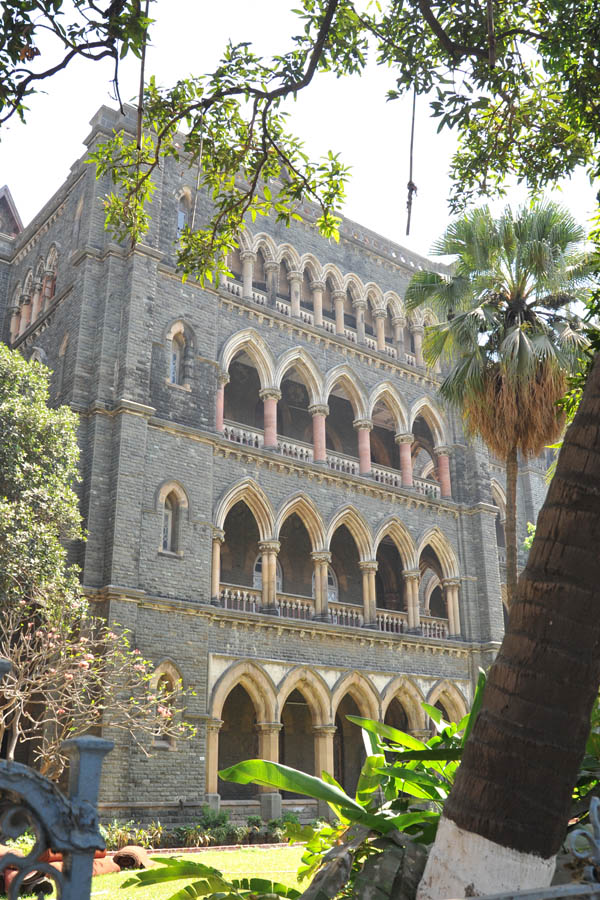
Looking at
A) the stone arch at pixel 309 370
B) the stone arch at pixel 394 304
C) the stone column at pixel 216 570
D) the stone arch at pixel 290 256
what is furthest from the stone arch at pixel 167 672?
the stone arch at pixel 394 304

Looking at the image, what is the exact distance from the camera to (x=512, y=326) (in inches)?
588

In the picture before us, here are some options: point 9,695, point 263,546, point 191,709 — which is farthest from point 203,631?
point 9,695

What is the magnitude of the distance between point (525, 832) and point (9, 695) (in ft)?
38.0

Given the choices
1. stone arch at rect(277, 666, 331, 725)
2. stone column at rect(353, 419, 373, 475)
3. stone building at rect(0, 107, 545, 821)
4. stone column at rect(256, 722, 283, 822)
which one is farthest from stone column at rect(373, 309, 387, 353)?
stone column at rect(256, 722, 283, 822)

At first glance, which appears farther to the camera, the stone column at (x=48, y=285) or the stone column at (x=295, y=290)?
the stone column at (x=295, y=290)

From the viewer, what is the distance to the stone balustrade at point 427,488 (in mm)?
25656

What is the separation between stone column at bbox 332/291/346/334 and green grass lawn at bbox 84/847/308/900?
14.3 metres

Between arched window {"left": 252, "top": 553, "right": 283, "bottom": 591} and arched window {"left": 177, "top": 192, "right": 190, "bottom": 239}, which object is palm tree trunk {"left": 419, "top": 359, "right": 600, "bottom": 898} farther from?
arched window {"left": 177, "top": 192, "right": 190, "bottom": 239}

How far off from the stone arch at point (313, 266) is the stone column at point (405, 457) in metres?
5.24

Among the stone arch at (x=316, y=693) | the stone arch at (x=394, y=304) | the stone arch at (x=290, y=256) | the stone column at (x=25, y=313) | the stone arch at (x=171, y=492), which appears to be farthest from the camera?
the stone arch at (x=394, y=304)

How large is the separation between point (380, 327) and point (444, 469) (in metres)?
4.77

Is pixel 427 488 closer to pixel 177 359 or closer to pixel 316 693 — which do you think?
pixel 316 693

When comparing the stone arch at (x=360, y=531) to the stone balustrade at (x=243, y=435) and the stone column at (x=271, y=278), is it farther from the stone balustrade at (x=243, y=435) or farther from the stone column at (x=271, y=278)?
the stone column at (x=271, y=278)

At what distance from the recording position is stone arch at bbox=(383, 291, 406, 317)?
2748 centimetres
